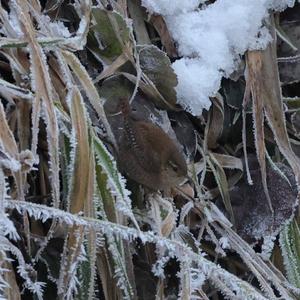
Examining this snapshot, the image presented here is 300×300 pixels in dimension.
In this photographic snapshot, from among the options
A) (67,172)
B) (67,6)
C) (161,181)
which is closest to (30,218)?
(67,172)

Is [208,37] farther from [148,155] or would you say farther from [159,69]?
[148,155]

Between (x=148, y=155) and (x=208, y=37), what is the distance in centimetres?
25

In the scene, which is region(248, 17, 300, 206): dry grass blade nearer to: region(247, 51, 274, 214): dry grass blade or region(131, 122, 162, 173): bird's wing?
region(247, 51, 274, 214): dry grass blade

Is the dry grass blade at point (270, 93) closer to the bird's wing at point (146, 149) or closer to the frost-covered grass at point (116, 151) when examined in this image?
the frost-covered grass at point (116, 151)

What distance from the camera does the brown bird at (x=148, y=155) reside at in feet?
3.03

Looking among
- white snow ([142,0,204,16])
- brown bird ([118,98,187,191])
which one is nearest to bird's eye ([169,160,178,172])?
brown bird ([118,98,187,191])

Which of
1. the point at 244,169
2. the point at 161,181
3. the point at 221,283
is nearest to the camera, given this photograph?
the point at 221,283

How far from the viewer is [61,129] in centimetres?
87

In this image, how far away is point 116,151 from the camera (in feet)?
3.07

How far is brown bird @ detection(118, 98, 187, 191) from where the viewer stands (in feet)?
3.03

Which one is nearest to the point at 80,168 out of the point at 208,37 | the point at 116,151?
the point at 116,151

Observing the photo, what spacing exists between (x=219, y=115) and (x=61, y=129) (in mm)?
297

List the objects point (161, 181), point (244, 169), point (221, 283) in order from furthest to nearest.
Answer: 1. point (244, 169)
2. point (161, 181)
3. point (221, 283)

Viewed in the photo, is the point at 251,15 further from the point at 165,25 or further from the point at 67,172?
the point at 67,172
